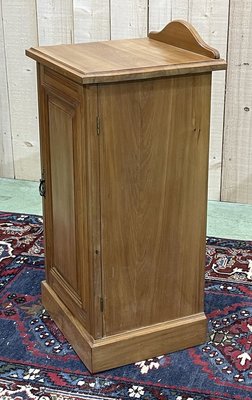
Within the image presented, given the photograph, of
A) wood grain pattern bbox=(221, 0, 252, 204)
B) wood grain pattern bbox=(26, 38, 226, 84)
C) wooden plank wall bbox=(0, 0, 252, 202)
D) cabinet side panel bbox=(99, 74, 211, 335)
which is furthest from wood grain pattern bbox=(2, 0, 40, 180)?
cabinet side panel bbox=(99, 74, 211, 335)

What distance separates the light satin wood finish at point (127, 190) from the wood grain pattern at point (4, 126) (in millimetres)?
1351

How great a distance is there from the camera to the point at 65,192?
229cm

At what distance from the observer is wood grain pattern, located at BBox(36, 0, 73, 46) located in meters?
3.48

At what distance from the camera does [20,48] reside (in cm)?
362

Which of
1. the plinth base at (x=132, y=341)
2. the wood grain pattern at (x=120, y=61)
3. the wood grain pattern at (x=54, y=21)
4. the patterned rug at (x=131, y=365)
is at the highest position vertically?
the wood grain pattern at (x=120, y=61)

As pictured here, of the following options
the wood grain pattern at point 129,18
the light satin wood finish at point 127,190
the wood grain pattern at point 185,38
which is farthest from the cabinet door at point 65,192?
the wood grain pattern at point 129,18

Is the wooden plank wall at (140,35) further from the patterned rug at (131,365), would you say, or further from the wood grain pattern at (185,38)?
the wood grain pattern at (185,38)

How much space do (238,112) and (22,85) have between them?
1087 millimetres

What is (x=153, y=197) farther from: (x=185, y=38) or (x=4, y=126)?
(x=4, y=126)

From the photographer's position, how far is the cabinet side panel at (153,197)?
6.75 feet

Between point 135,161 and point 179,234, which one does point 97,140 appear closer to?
point 135,161

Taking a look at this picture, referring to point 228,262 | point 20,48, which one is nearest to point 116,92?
point 228,262

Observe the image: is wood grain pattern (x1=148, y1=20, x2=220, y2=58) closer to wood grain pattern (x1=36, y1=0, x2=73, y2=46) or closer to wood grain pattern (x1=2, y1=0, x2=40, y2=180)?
wood grain pattern (x1=36, y1=0, x2=73, y2=46)

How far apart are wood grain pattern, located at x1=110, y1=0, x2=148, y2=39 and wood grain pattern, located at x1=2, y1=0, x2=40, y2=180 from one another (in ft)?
1.34
